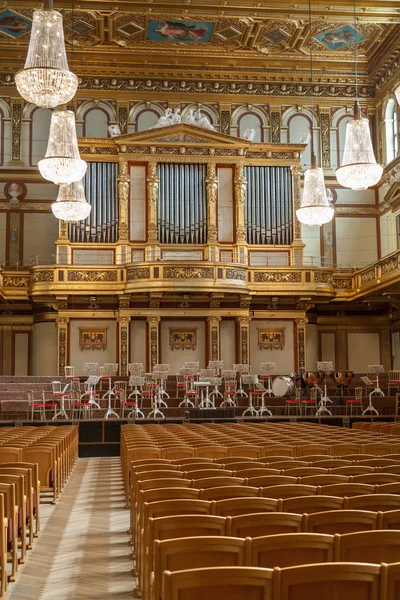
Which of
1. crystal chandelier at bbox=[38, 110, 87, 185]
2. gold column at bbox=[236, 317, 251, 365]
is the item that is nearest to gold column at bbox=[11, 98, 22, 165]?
gold column at bbox=[236, 317, 251, 365]

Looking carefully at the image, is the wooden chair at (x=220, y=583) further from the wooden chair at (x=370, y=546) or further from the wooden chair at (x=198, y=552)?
the wooden chair at (x=370, y=546)

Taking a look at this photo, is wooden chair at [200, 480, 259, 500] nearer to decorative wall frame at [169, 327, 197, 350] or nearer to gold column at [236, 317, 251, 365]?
gold column at [236, 317, 251, 365]

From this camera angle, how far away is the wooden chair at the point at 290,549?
2727 mm

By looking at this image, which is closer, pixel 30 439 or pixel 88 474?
pixel 30 439

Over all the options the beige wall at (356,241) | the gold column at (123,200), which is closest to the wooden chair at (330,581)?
the gold column at (123,200)

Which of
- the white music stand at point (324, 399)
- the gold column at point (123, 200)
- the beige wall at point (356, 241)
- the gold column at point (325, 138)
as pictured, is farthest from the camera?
the gold column at point (325, 138)

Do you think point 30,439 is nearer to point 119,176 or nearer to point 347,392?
point 347,392

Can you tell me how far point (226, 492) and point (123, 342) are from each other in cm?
1572

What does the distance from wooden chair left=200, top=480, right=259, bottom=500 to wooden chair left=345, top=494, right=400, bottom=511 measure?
0.54 metres

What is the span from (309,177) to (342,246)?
11.9 m

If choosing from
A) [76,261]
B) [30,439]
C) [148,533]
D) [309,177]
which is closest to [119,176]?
[76,261]

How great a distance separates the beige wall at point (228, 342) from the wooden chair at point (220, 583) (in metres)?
17.4

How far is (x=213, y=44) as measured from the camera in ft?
70.4

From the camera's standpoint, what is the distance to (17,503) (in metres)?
4.66
